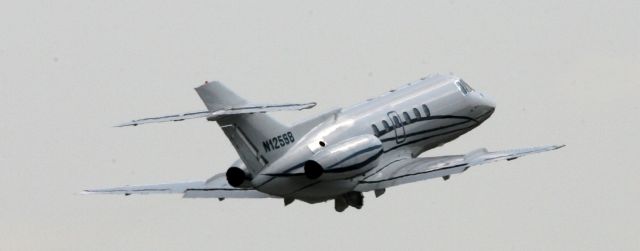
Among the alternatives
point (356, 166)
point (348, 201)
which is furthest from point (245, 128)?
point (348, 201)

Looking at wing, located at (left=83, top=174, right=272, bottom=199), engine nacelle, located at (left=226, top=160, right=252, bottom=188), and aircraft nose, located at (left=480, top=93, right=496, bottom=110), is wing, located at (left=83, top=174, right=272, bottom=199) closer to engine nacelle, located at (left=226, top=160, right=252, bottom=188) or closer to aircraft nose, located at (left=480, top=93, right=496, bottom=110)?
engine nacelle, located at (left=226, top=160, right=252, bottom=188)

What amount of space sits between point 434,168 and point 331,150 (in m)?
3.51

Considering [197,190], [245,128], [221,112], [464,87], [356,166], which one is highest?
[221,112]

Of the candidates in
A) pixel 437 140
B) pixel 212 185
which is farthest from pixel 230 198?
pixel 437 140

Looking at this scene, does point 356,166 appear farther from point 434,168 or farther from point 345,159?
point 434,168

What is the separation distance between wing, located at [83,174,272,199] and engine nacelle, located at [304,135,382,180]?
3.19 m

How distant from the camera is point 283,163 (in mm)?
51188

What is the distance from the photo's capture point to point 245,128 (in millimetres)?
51125

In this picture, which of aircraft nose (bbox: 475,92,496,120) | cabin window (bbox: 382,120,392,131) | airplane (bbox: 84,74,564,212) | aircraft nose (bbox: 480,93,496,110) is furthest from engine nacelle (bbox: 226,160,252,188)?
aircraft nose (bbox: 480,93,496,110)

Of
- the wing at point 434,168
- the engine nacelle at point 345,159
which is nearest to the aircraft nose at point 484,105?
the wing at point 434,168

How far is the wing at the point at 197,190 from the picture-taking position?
53.8 m

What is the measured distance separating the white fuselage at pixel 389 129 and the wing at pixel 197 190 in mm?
2233

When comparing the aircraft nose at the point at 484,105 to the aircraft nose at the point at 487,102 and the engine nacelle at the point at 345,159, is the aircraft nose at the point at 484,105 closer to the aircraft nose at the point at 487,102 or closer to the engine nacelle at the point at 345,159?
the aircraft nose at the point at 487,102

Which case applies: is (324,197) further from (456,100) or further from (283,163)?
(456,100)
